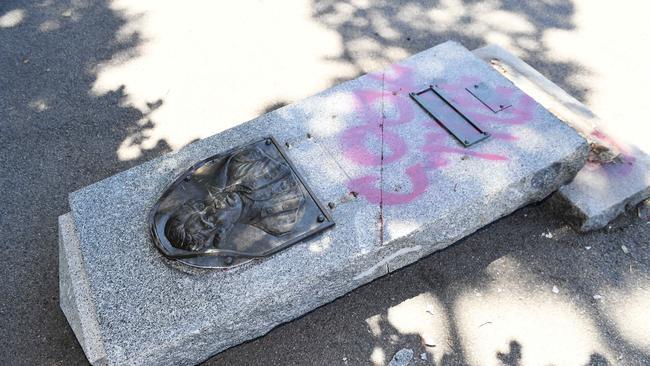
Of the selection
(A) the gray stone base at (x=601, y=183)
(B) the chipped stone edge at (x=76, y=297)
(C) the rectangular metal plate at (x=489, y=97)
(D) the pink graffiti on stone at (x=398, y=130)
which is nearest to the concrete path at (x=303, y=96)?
(A) the gray stone base at (x=601, y=183)

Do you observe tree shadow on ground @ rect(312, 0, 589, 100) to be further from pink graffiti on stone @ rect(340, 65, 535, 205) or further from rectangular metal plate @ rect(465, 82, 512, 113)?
rectangular metal plate @ rect(465, 82, 512, 113)

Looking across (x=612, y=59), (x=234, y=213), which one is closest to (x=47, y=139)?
(x=234, y=213)

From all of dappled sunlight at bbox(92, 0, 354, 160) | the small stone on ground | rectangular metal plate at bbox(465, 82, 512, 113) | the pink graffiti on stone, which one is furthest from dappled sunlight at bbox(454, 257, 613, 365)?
dappled sunlight at bbox(92, 0, 354, 160)

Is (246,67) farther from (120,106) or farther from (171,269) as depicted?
(171,269)

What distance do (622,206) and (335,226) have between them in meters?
1.87

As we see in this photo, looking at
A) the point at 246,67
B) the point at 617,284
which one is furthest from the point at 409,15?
the point at 617,284

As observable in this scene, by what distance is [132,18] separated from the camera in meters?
5.44

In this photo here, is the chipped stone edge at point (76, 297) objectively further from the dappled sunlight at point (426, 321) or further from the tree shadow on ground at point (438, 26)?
the tree shadow on ground at point (438, 26)

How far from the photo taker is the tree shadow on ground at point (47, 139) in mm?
3326

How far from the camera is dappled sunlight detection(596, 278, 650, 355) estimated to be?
303 cm

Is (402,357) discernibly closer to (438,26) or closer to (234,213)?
(234,213)

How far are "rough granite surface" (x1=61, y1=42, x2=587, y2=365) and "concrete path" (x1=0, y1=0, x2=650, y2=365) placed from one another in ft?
0.91

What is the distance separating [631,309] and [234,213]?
90.7 inches

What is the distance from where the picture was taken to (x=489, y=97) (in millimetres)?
3578
